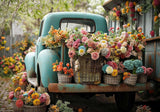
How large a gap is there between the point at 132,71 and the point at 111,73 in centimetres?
39

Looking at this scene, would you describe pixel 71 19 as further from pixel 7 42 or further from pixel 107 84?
pixel 7 42

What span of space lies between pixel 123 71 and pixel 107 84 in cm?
33

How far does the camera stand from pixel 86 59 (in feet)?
9.43

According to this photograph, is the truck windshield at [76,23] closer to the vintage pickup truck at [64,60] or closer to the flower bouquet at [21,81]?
the vintage pickup truck at [64,60]

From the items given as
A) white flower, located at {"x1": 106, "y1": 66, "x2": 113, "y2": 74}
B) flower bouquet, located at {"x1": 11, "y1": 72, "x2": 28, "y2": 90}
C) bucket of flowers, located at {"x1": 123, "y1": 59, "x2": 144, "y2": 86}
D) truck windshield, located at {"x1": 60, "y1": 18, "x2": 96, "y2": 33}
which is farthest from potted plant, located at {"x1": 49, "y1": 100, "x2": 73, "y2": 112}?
flower bouquet, located at {"x1": 11, "y1": 72, "x2": 28, "y2": 90}

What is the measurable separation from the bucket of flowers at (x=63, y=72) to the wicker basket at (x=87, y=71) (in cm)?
15

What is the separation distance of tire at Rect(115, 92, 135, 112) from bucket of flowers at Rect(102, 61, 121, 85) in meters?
1.02

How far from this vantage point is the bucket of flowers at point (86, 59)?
282 cm

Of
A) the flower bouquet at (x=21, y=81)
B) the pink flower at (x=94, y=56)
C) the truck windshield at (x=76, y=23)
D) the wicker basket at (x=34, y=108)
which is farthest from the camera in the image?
the flower bouquet at (x=21, y=81)

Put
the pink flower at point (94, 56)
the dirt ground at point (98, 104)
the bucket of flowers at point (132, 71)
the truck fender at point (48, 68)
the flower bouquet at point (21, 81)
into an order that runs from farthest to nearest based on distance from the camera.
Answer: the flower bouquet at point (21, 81), the dirt ground at point (98, 104), the truck fender at point (48, 68), the bucket of flowers at point (132, 71), the pink flower at point (94, 56)

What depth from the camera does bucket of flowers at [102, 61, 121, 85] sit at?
2891 mm

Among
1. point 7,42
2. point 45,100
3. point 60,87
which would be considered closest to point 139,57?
point 60,87

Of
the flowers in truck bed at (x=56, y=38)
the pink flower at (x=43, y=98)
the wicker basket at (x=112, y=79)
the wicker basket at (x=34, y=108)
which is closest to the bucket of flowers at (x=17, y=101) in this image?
the wicker basket at (x=34, y=108)

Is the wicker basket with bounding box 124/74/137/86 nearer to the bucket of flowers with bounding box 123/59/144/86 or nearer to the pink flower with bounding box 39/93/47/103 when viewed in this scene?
the bucket of flowers with bounding box 123/59/144/86
